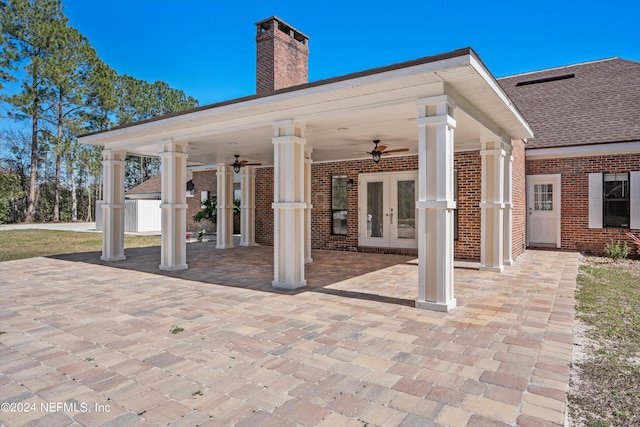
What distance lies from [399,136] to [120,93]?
29242mm

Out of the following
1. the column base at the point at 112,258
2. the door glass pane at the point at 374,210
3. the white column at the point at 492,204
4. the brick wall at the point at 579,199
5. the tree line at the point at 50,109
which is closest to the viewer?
the white column at the point at 492,204

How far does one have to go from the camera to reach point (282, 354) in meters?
3.30

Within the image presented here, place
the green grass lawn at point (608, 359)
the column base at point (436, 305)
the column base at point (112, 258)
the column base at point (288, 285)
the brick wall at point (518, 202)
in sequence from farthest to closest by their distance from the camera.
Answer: the column base at point (112, 258), the brick wall at point (518, 202), the column base at point (288, 285), the column base at point (436, 305), the green grass lawn at point (608, 359)

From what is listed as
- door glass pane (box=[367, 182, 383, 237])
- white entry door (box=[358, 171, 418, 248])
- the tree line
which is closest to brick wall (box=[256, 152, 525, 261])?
white entry door (box=[358, 171, 418, 248])

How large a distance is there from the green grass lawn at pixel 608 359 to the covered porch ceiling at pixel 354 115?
9.34ft

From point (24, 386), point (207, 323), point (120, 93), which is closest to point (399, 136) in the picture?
point (207, 323)

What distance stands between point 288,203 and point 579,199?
27.2 feet

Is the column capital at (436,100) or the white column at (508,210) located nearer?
the column capital at (436,100)

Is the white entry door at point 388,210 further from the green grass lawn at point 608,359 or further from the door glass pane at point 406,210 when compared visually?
the green grass lawn at point 608,359

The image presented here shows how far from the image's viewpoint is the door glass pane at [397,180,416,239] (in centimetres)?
1023

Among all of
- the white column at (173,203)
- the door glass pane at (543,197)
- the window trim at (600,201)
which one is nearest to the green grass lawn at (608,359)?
the window trim at (600,201)

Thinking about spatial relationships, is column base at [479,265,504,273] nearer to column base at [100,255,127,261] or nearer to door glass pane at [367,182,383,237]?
door glass pane at [367,182,383,237]

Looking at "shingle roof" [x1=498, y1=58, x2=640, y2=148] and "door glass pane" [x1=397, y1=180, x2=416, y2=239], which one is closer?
"shingle roof" [x1=498, y1=58, x2=640, y2=148]

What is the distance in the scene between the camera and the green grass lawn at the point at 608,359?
238 centimetres
